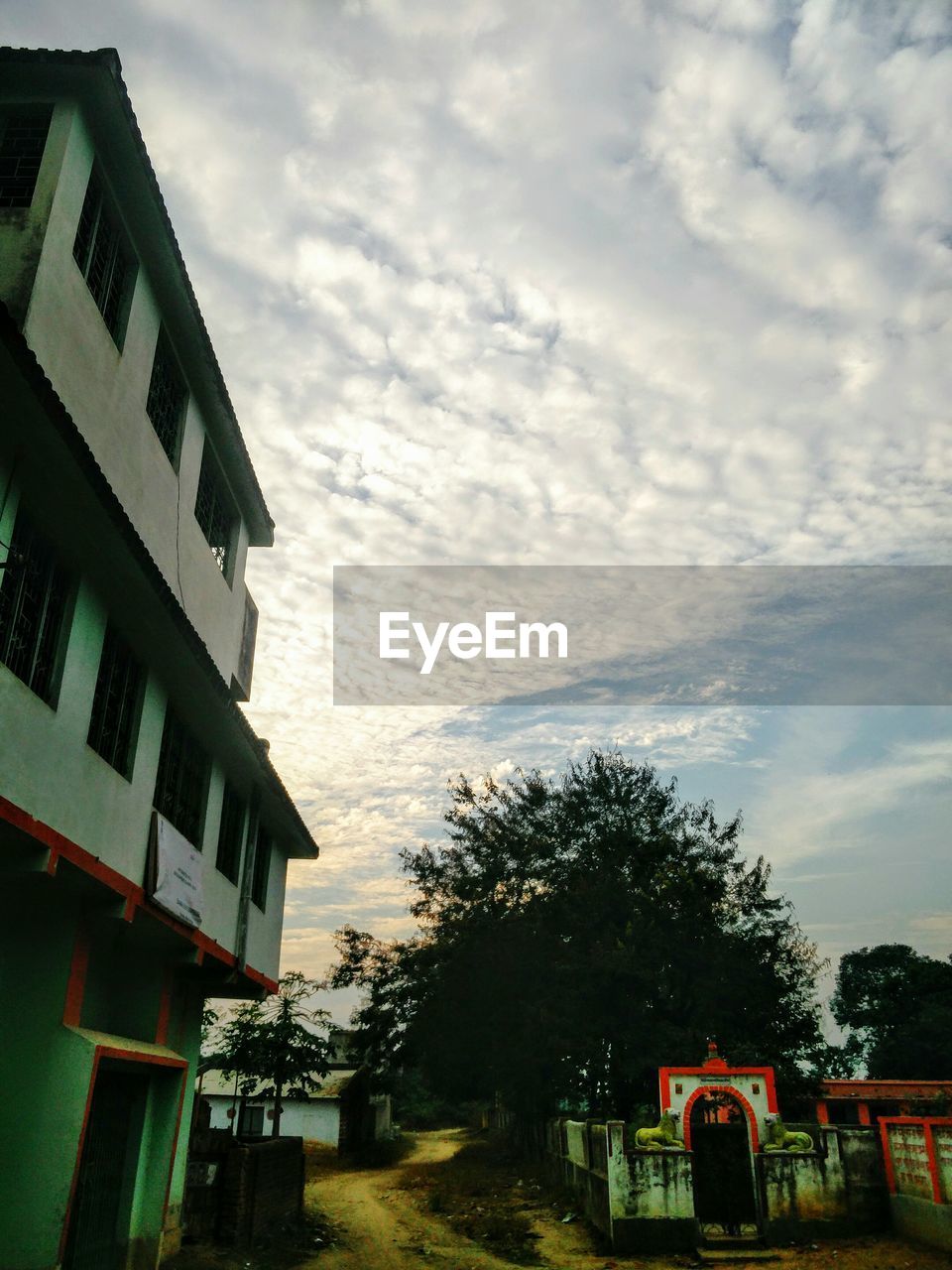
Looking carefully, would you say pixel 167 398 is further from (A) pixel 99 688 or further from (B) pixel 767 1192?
(B) pixel 767 1192

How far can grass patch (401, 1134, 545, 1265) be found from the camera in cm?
1820

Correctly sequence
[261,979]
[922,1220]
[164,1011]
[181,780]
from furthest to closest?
[922,1220] → [261,979] → [164,1011] → [181,780]

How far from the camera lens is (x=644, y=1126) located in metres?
19.1

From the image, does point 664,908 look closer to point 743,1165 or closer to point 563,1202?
point 563,1202

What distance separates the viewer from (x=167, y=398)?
11648 mm

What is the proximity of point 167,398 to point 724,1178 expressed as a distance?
17.2 metres

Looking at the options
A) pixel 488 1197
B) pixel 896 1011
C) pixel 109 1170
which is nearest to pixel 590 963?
pixel 488 1197

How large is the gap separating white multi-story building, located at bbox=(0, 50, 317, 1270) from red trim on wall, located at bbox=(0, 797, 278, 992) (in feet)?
0.09

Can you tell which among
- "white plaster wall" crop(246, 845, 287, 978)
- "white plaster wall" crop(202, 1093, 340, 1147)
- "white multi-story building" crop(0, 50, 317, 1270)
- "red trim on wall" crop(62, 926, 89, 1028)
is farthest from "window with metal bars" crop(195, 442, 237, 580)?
"white plaster wall" crop(202, 1093, 340, 1147)

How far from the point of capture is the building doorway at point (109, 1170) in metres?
10.2

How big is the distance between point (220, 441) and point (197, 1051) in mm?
9745

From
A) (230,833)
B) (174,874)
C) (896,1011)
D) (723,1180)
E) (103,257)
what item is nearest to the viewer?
(103,257)

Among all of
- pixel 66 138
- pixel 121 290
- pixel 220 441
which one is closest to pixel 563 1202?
pixel 220 441

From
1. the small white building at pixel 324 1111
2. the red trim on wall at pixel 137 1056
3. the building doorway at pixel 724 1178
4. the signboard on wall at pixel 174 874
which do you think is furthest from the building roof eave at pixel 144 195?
the small white building at pixel 324 1111
